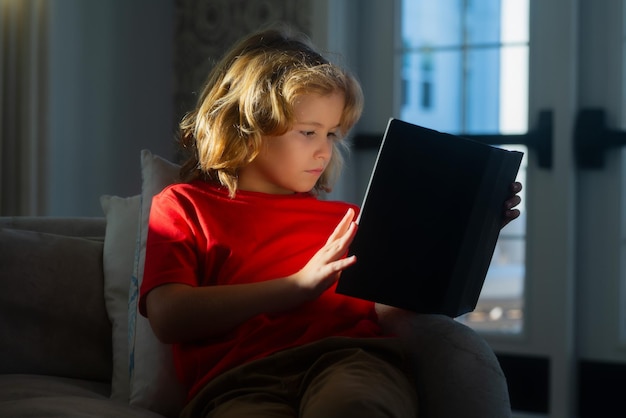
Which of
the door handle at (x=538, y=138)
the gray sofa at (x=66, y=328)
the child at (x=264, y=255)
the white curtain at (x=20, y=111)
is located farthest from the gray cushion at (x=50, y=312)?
the door handle at (x=538, y=138)

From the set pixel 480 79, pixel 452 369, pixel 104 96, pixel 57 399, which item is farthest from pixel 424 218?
pixel 104 96

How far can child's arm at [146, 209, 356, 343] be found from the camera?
4.41 feet

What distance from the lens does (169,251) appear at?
1402 millimetres

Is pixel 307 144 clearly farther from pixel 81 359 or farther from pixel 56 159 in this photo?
pixel 56 159

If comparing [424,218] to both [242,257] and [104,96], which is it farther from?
[104,96]

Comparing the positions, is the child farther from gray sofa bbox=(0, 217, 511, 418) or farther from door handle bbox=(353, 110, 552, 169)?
door handle bbox=(353, 110, 552, 169)

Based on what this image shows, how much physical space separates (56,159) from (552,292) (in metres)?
1.75

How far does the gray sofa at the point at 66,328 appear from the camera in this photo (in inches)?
55.4

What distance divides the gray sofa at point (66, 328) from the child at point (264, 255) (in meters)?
0.07

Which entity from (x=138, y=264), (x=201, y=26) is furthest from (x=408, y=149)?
(x=201, y=26)

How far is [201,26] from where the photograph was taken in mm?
3277

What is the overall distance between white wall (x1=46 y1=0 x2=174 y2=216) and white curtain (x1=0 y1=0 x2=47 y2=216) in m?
0.06

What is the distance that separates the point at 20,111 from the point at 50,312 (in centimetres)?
131

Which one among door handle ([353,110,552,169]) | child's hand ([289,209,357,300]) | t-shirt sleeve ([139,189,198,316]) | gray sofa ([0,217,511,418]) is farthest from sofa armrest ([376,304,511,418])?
door handle ([353,110,552,169])
